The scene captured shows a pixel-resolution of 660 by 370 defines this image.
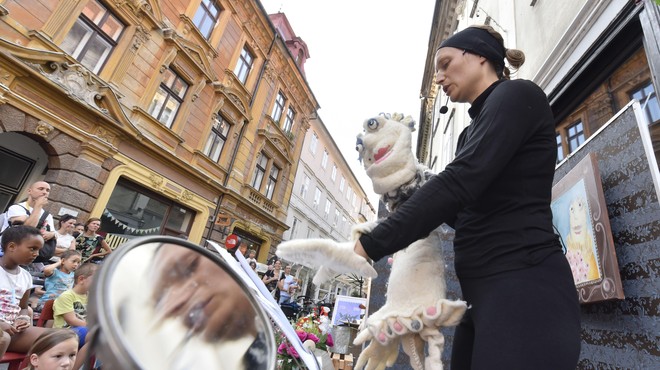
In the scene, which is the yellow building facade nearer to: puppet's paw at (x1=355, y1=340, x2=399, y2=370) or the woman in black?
puppet's paw at (x1=355, y1=340, x2=399, y2=370)

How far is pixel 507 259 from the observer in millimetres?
919

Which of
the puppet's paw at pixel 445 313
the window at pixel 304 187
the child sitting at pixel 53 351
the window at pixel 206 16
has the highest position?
the window at pixel 206 16

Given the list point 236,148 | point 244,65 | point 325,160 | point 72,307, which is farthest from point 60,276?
point 325,160

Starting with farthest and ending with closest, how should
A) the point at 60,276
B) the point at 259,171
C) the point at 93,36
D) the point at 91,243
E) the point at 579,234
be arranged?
the point at 259,171
the point at 93,36
the point at 91,243
the point at 60,276
the point at 579,234

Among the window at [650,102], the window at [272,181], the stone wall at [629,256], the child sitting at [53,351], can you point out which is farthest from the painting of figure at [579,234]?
the window at [272,181]

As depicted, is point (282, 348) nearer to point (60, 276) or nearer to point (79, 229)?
point (60, 276)

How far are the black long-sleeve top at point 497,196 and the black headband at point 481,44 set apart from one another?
0.81ft

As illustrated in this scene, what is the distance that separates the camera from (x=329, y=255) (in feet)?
3.02

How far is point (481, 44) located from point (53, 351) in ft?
9.85

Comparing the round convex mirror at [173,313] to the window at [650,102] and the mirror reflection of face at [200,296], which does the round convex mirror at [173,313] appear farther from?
the window at [650,102]

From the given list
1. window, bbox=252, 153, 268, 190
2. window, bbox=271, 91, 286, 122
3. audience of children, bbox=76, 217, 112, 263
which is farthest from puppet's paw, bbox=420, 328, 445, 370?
window, bbox=271, 91, 286, 122

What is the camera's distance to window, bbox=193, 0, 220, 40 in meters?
11.4

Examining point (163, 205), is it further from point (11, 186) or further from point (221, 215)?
point (11, 186)

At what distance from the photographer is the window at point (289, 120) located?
1773 cm
